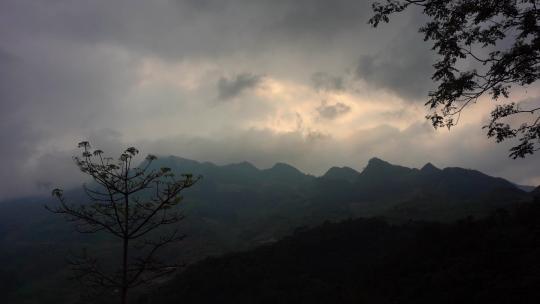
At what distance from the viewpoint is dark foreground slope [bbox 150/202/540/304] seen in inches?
3137

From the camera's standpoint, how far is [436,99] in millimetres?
14430

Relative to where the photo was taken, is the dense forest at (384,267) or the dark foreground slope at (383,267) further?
the dense forest at (384,267)

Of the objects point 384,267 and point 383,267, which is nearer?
point 384,267

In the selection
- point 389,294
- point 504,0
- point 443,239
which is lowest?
point 389,294

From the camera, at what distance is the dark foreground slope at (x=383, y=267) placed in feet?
261

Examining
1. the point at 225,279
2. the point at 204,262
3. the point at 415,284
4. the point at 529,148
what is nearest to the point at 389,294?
the point at 415,284

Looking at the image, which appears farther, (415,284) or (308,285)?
(308,285)

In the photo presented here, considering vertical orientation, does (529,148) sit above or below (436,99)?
below

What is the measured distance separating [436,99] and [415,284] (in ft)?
284

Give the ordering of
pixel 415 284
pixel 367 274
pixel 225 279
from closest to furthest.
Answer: pixel 415 284 < pixel 367 274 < pixel 225 279

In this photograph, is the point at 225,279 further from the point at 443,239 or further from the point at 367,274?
the point at 443,239

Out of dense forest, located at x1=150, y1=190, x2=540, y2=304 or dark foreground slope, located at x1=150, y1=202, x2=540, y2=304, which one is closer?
dark foreground slope, located at x1=150, y1=202, x2=540, y2=304

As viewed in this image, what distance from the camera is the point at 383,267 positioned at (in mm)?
108188

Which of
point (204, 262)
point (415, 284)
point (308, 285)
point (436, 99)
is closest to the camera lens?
point (436, 99)
